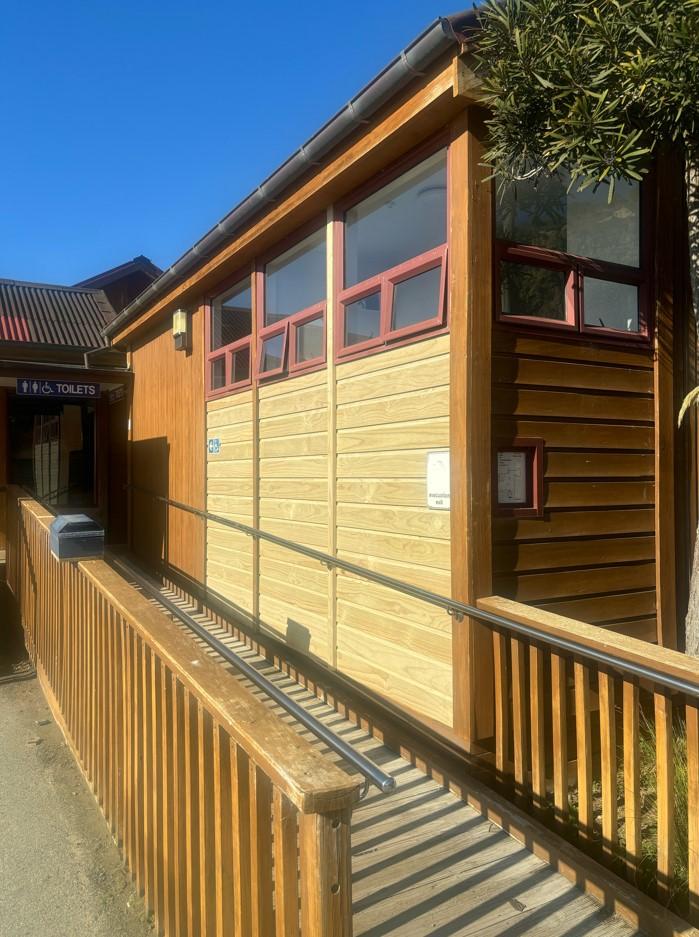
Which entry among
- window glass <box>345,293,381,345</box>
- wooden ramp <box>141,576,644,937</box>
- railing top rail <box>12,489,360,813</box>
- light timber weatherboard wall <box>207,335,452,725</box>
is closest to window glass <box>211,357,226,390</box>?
light timber weatherboard wall <box>207,335,452,725</box>

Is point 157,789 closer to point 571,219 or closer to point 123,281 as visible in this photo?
point 571,219

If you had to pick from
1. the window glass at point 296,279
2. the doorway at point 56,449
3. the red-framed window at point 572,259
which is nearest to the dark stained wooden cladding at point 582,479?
the red-framed window at point 572,259

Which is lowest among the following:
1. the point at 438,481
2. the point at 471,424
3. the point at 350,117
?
the point at 438,481

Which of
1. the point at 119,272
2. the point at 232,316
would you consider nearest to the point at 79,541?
the point at 232,316

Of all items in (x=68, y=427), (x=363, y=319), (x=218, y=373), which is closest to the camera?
(x=363, y=319)

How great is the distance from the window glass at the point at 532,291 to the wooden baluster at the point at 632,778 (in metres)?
1.93

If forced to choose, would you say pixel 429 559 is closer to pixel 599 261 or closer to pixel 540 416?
pixel 540 416

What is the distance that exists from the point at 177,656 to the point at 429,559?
1732mm

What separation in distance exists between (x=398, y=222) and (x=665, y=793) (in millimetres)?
3128

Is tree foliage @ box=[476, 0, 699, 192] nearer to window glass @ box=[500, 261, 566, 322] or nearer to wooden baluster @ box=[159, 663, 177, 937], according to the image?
window glass @ box=[500, 261, 566, 322]

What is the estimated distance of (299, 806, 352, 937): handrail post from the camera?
126cm

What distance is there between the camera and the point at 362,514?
13.3ft

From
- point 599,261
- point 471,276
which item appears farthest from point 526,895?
point 599,261

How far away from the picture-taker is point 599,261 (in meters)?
3.73
